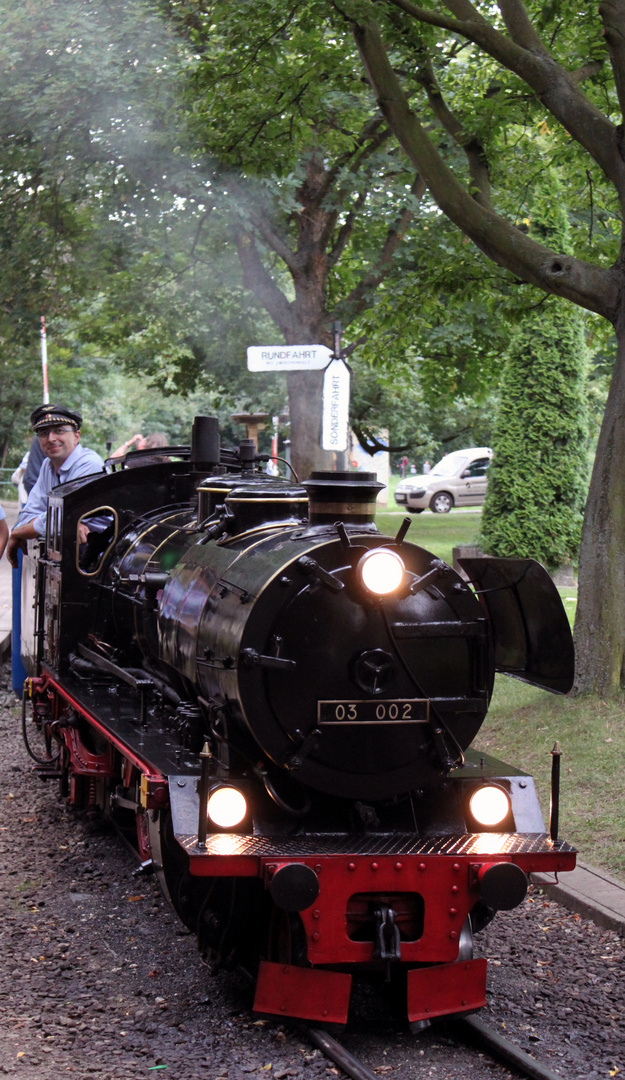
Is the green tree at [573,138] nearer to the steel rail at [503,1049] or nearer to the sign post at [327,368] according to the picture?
the sign post at [327,368]

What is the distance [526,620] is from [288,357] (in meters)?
4.85

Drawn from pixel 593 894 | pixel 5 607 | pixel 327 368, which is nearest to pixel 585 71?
pixel 327 368

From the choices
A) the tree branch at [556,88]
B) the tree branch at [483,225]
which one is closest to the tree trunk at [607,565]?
the tree branch at [483,225]

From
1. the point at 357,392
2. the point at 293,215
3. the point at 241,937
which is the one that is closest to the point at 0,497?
the point at 357,392

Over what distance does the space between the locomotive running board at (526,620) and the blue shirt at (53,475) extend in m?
3.67

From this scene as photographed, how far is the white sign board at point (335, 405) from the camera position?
8.54m

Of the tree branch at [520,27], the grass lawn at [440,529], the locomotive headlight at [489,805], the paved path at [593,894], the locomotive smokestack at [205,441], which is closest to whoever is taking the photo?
the locomotive headlight at [489,805]

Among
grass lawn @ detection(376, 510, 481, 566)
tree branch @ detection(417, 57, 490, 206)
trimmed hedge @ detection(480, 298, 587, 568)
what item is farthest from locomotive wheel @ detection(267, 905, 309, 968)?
grass lawn @ detection(376, 510, 481, 566)

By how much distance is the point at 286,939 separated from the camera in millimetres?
4117

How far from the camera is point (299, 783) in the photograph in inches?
163

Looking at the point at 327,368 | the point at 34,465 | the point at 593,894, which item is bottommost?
the point at 593,894

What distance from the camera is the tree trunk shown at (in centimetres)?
771

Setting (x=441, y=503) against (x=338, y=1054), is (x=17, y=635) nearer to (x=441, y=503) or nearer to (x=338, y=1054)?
(x=338, y=1054)

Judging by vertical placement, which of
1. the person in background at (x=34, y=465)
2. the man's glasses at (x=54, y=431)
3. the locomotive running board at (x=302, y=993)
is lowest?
the locomotive running board at (x=302, y=993)
